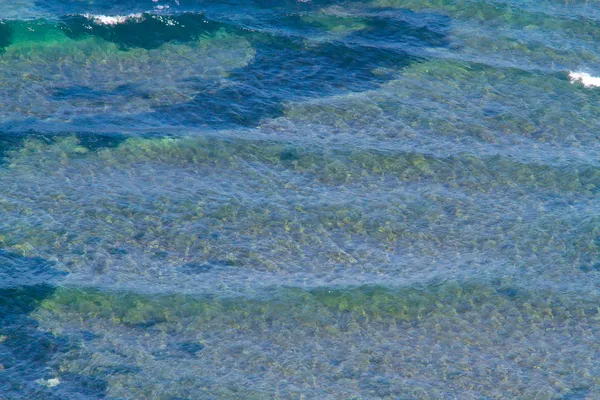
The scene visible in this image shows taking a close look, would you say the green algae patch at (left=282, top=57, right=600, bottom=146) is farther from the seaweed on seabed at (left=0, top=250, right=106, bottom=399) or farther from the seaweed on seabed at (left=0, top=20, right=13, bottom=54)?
the seaweed on seabed at (left=0, top=20, right=13, bottom=54)

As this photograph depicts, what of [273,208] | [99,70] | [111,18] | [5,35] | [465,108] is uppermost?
[111,18]

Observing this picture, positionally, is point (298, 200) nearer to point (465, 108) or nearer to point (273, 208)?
point (273, 208)

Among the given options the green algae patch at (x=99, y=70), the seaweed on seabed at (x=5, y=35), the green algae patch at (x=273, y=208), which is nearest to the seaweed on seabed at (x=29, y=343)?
the green algae patch at (x=273, y=208)

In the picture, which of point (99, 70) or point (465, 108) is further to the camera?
point (99, 70)

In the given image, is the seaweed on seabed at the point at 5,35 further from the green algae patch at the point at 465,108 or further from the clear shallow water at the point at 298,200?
the green algae patch at the point at 465,108

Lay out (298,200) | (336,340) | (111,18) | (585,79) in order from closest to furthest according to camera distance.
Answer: (336,340), (298,200), (585,79), (111,18)

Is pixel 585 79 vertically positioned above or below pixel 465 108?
above

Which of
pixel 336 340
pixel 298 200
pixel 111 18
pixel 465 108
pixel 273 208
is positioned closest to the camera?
pixel 336 340

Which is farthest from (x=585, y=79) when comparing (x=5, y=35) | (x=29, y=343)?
(x=5, y=35)
